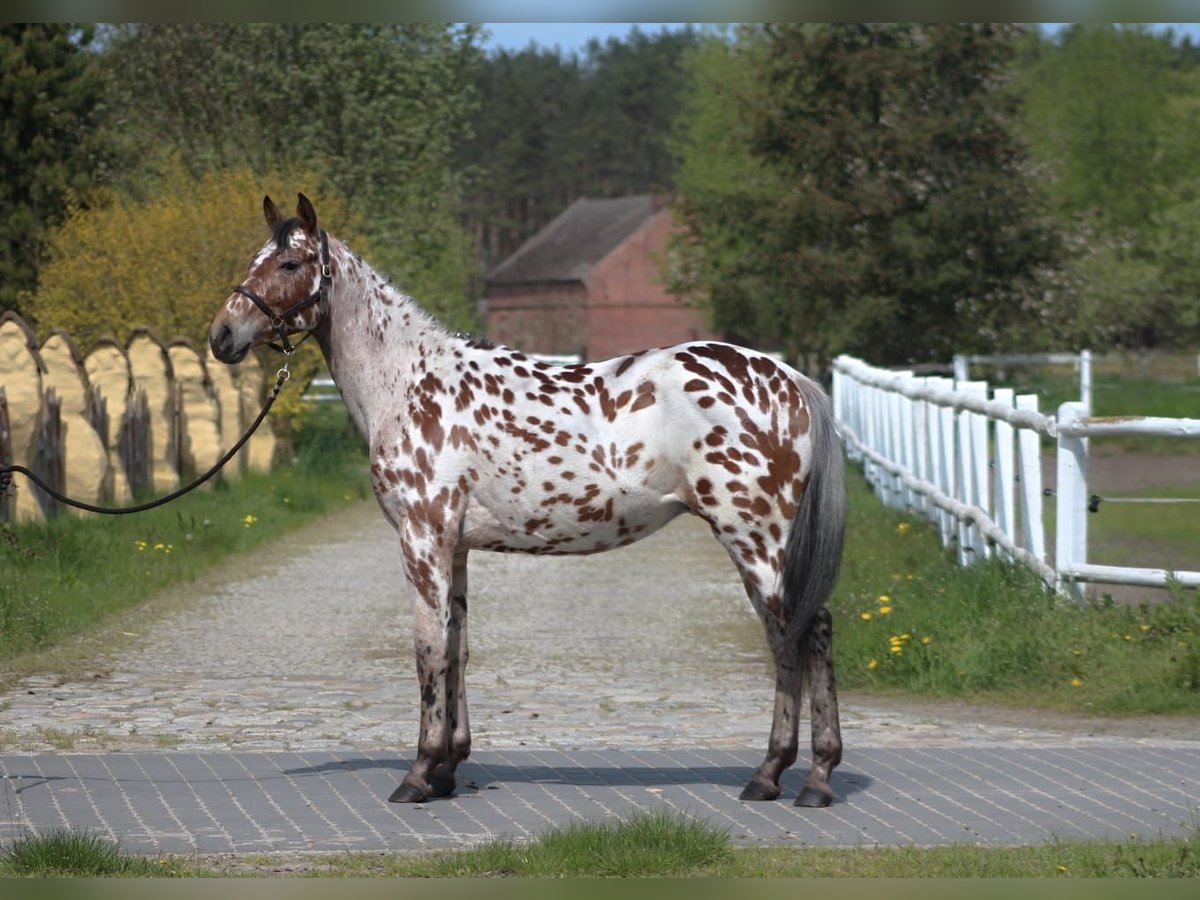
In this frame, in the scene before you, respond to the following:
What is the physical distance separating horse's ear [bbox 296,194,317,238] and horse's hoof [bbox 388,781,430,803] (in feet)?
8.17

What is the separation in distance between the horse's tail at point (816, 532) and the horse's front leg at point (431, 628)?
57.6 inches

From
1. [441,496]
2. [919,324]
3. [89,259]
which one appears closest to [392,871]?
[441,496]

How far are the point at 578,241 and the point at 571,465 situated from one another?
311ft

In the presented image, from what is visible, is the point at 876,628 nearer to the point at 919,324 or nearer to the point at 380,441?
the point at 380,441

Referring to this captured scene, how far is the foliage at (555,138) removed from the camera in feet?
417

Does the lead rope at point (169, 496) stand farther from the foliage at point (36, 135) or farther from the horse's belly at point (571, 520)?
the foliage at point (36, 135)

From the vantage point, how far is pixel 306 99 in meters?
39.0

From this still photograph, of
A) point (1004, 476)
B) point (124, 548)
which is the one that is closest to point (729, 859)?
point (1004, 476)

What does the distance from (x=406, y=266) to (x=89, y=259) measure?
11.9m

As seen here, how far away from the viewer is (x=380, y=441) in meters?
8.45

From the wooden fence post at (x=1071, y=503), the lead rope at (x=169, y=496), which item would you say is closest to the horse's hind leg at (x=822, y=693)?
the lead rope at (x=169, y=496)

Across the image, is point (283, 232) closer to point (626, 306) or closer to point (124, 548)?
point (124, 548)

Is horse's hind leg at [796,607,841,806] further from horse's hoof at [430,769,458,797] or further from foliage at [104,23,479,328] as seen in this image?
foliage at [104,23,479,328]

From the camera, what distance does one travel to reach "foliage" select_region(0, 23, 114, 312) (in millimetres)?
32656
